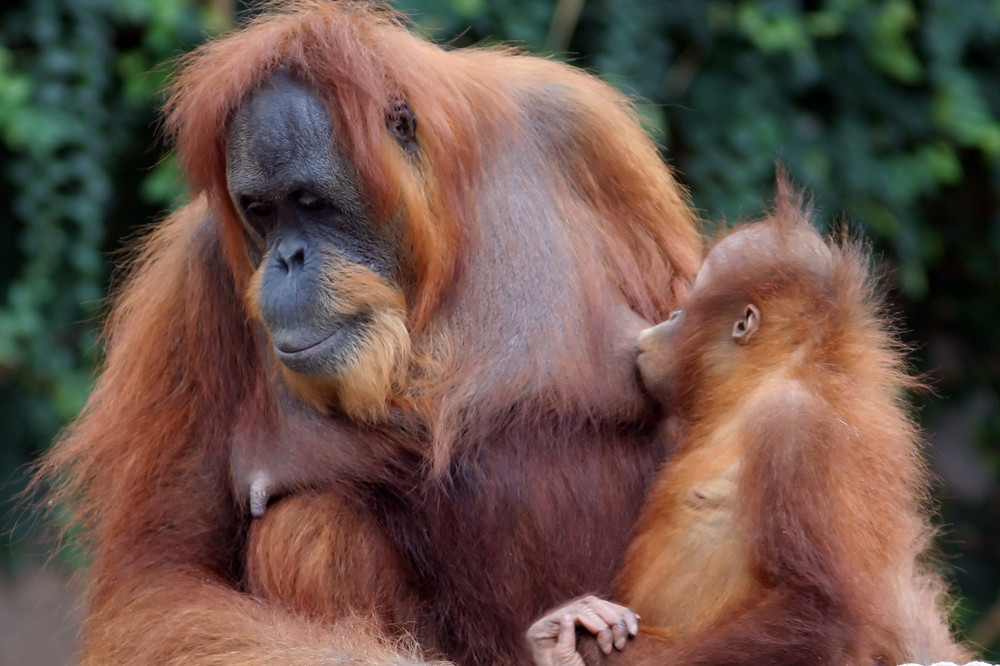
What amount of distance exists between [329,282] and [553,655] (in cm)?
78

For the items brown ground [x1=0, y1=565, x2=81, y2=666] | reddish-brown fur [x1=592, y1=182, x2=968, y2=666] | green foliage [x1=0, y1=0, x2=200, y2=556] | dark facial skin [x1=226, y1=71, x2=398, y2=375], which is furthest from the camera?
brown ground [x1=0, y1=565, x2=81, y2=666]

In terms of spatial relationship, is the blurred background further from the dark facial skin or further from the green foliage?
the dark facial skin

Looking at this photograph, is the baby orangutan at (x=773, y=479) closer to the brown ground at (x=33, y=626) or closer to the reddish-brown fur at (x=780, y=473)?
the reddish-brown fur at (x=780, y=473)

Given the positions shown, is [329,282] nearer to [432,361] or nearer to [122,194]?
[432,361]

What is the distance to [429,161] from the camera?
2.60 m

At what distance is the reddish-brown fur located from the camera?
2.14m

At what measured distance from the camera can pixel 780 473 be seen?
218cm

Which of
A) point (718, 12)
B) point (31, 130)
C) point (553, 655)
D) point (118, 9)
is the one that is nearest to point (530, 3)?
point (718, 12)

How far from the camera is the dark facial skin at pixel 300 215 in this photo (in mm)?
2436

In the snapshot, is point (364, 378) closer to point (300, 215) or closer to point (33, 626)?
point (300, 215)

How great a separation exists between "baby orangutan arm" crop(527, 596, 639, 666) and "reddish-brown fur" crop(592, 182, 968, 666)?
0.04 metres

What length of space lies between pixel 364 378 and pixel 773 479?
0.77 m

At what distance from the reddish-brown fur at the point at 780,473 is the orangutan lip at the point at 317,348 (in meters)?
0.58

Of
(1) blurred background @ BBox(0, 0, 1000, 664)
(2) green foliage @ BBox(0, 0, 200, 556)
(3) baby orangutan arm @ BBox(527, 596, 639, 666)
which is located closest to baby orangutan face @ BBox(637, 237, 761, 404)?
(3) baby orangutan arm @ BBox(527, 596, 639, 666)
